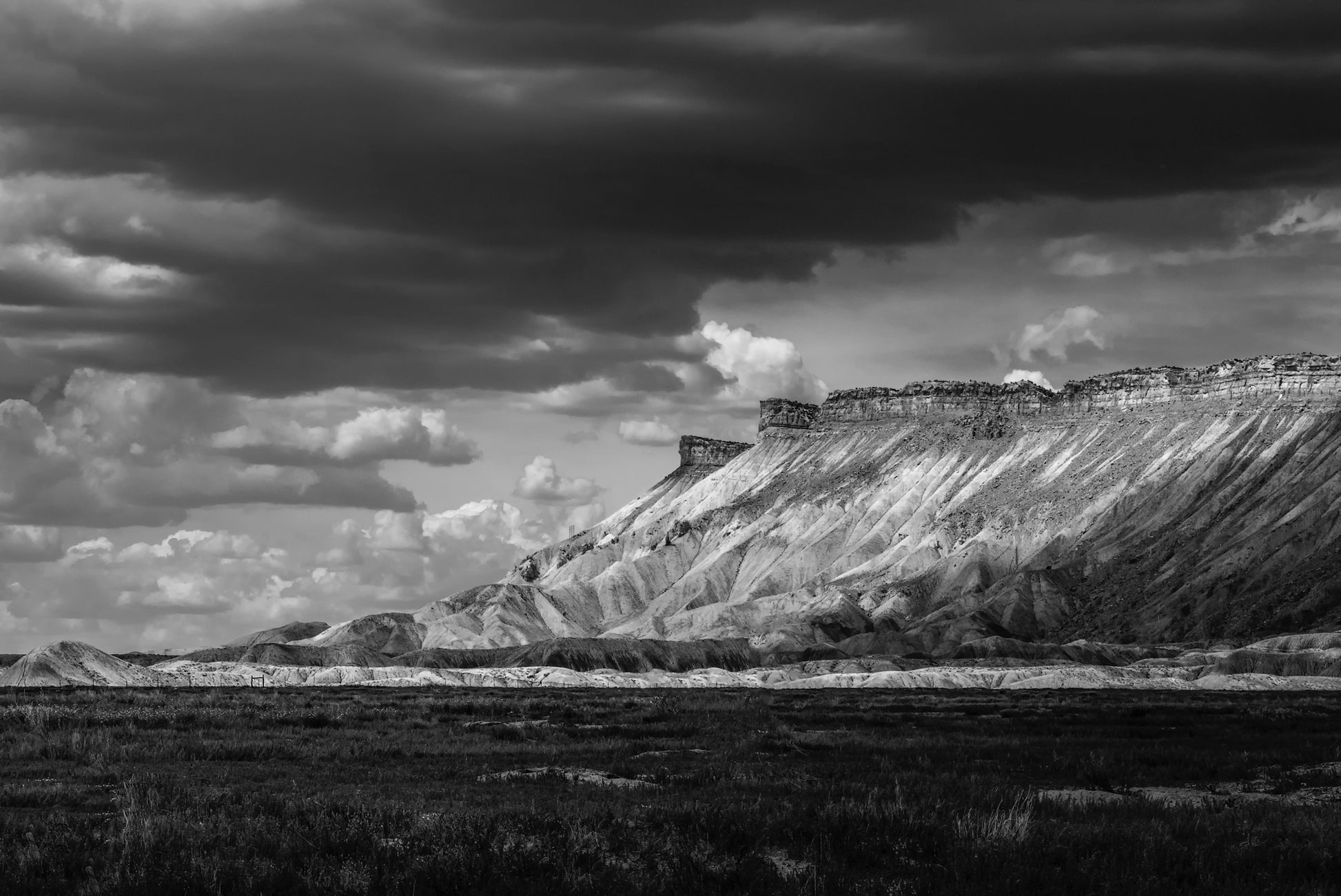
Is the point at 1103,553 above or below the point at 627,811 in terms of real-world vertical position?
above

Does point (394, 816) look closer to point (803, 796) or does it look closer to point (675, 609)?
point (803, 796)

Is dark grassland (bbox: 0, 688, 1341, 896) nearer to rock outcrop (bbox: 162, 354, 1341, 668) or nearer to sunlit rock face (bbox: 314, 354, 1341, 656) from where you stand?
rock outcrop (bbox: 162, 354, 1341, 668)

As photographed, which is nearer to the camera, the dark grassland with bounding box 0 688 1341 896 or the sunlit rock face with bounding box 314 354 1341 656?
the dark grassland with bounding box 0 688 1341 896

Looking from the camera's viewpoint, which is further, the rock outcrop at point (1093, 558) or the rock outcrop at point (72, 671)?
the rock outcrop at point (1093, 558)

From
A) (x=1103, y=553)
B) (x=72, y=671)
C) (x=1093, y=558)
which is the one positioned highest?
(x=1103, y=553)

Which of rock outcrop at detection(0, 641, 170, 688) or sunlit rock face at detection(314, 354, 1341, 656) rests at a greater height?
sunlit rock face at detection(314, 354, 1341, 656)

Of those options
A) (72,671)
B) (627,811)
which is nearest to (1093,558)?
(72,671)

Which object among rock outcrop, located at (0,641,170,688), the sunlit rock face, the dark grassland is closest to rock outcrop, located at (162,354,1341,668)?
the sunlit rock face

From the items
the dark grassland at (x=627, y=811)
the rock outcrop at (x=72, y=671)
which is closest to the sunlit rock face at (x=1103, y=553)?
the rock outcrop at (x=72, y=671)

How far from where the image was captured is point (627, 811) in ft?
66.3

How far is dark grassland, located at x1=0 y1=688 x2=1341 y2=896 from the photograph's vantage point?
52.6ft

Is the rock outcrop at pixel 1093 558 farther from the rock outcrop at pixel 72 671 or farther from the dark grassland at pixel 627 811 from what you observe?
the dark grassland at pixel 627 811

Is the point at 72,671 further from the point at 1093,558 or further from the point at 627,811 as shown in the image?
the point at 1093,558

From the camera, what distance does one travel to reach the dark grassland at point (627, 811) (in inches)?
632
